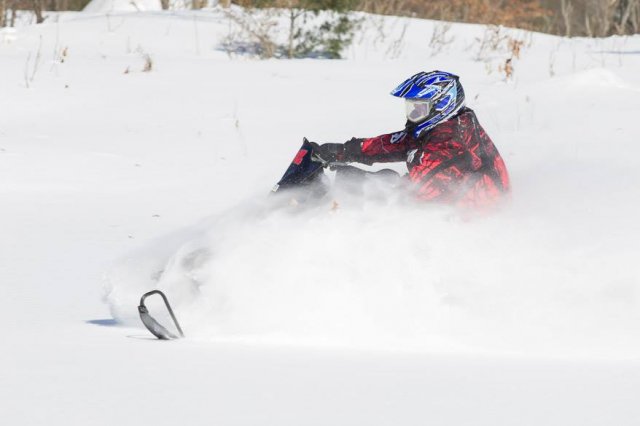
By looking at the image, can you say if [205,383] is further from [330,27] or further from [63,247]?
[330,27]

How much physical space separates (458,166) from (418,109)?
0.47m

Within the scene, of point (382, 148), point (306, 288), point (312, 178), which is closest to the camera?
point (306, 288)

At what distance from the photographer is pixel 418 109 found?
603 centimetres

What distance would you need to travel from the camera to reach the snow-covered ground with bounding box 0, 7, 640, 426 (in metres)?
3.69

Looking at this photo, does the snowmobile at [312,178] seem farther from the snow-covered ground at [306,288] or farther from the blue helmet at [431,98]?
the blue helmet at [431,98]

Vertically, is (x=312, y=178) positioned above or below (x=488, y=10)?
above

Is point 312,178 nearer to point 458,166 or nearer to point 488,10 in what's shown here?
point 458,166

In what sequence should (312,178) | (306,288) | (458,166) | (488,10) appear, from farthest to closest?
(488,10) < (312,178) < (458,166) < (306,288)

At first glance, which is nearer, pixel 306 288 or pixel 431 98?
pixel 306 288

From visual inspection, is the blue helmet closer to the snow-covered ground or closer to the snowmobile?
the snowmobile

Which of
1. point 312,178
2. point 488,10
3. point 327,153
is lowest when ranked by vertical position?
point 488,10

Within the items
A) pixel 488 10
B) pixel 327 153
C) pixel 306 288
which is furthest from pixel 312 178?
pixel 488 10

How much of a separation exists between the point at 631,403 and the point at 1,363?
7.08 feet

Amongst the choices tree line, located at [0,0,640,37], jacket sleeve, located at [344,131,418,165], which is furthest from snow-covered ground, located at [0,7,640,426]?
tree line, located at [0,0,640,37]
